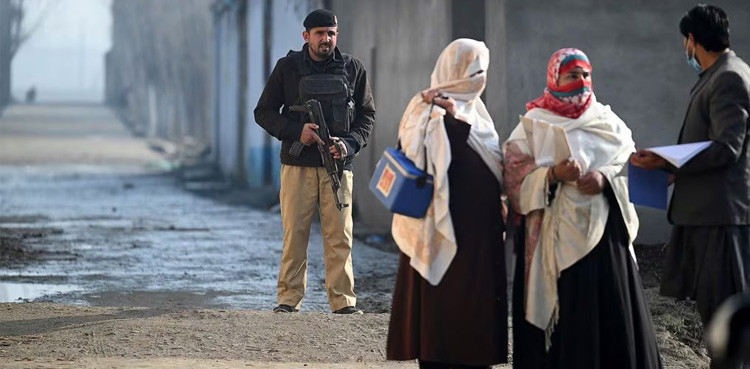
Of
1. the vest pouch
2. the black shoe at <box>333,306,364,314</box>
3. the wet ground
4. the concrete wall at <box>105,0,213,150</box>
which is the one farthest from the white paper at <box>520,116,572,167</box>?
the concrete wall at <box>105,0,213,150</box>

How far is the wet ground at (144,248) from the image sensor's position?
11539 millimetres

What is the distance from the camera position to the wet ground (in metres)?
11.5

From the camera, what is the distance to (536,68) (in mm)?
12836

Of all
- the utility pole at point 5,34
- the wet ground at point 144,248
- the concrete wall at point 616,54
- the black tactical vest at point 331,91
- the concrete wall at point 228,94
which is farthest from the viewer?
the utility pole at point 5,34

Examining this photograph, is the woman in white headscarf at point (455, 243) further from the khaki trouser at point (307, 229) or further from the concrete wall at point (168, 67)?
the concrete wall at point (168, 67)

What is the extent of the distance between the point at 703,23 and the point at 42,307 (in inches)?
195

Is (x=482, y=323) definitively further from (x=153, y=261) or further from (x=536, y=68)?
(x=153, y=261)

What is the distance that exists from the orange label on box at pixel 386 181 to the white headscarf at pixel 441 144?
12 cm

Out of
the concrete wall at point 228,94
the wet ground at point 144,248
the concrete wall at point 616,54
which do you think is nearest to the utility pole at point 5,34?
the concrete wall at point 228,94

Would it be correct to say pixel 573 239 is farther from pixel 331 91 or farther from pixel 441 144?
pixel 331 91

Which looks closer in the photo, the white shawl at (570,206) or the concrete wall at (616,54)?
A: the white shawl at (570,206)

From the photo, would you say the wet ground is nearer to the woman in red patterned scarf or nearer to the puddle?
the puddle

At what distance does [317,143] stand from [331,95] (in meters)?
0.31

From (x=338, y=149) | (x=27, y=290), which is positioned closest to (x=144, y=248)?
(x=27, y=290)
